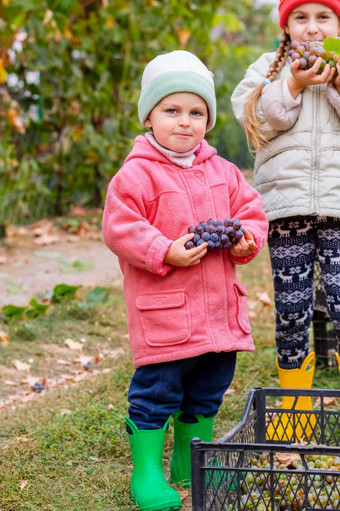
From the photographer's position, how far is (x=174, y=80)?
7.80 ft

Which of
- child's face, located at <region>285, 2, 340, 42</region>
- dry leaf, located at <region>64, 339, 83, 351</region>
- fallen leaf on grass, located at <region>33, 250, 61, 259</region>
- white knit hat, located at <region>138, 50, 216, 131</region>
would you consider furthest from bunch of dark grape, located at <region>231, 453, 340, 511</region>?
fallen leaf on grass, located at <region>33, 250, 61, 259</region>

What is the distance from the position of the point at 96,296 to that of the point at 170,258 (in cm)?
242

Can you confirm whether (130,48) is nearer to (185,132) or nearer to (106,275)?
(106,275)

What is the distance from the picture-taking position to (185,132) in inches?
94.8

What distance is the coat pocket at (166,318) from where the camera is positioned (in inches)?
91.8

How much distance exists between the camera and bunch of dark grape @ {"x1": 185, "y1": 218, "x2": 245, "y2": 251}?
2303 millimetres

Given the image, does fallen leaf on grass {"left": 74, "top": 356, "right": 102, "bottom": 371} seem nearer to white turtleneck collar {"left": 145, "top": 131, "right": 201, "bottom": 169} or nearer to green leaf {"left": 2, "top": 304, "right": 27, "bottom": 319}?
green leaf {"left": 2, "top": 304, "right": 27, "bottom": 319}

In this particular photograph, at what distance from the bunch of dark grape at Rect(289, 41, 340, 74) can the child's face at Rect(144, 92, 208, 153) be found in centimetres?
44

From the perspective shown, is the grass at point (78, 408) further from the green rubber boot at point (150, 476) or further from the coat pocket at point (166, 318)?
the coat pocket at point (166, 318)

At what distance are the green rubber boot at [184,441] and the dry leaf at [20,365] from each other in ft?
4.64

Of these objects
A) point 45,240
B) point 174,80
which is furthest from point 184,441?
point 45,240

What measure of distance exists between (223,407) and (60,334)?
1311 millimetres

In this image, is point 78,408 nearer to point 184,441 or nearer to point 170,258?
point 184,441

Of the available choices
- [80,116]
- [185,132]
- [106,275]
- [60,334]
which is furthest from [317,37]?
[80,116]
